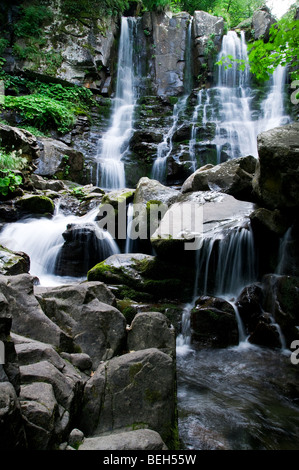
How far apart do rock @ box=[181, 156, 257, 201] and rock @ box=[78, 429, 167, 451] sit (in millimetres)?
6356

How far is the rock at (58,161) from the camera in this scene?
1157 centimetres

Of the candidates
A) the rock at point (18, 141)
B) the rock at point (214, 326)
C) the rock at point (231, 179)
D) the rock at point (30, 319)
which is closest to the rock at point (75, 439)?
the rock at point (30, 319)

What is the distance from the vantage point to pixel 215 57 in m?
18.6

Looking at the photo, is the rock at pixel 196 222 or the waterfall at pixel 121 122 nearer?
the rock at pixel 196 222

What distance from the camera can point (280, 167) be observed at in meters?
5.22

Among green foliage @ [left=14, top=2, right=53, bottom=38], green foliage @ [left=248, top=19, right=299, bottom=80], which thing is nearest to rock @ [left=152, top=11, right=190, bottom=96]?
green foliage @ [left=14, top=2, right=53, bottom=38]

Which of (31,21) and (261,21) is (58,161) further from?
(261,21)

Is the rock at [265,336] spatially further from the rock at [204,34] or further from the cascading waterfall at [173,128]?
the rock at [204,34]

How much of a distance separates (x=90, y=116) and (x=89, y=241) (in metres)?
10.6

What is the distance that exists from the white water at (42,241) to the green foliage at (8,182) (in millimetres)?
1043

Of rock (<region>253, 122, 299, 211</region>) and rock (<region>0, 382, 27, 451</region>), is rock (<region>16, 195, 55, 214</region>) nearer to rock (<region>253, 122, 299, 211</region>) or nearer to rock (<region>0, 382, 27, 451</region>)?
rock (<region>253, 122, 299, 211</region>)

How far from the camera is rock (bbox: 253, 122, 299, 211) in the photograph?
510 centimetres
